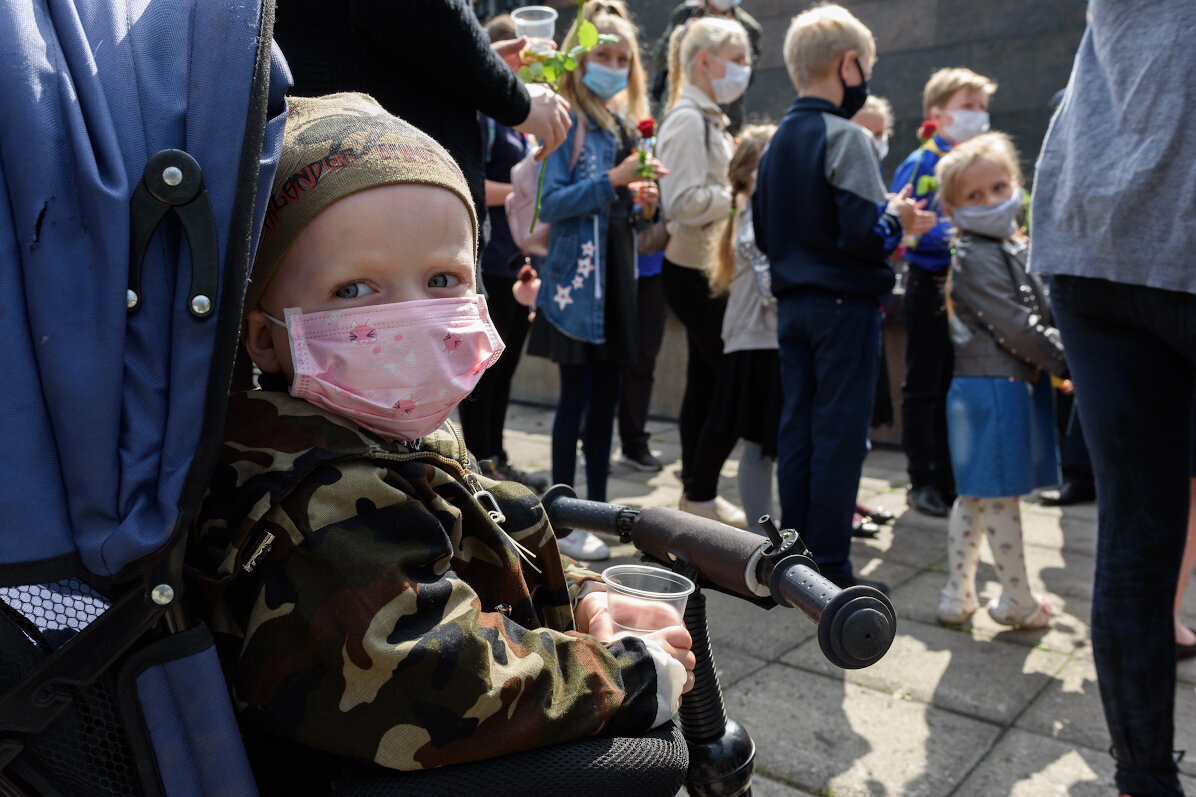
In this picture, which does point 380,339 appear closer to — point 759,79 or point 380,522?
point 380,522

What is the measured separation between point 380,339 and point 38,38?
449mm

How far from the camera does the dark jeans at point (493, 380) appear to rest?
15.6 feet

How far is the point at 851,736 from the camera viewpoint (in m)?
2.77

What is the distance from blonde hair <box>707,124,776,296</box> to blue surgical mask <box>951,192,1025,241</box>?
38.3 inches

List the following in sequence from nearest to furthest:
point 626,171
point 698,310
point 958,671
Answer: point 958,671, point 626,171, point 698,310

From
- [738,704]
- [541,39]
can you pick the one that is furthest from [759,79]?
[738,704]

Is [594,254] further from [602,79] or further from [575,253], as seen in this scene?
[602,79]

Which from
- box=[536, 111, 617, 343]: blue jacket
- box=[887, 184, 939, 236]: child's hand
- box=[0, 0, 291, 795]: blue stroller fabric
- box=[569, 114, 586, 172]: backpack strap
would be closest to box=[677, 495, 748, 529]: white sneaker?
box=[536, 111, 617, 343]: blue jacket

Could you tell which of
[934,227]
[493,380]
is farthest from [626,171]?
[934,227]

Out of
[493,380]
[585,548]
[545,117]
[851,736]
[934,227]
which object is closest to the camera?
[545,117]

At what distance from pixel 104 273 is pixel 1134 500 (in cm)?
199

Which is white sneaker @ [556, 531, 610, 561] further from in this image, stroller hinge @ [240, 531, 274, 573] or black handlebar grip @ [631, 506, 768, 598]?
stroller hinge @ [240, 531, 274, 573]

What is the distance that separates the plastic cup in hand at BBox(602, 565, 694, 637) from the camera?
127cm

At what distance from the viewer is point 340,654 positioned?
1.03m
